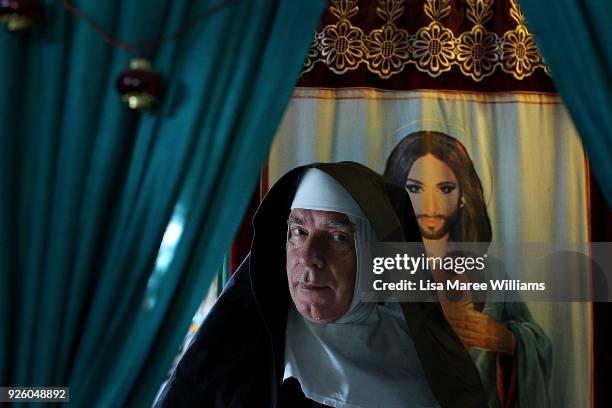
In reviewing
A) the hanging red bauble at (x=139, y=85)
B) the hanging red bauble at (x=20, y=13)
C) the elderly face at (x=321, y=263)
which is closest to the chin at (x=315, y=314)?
the elderly face at (x=321, y=263)

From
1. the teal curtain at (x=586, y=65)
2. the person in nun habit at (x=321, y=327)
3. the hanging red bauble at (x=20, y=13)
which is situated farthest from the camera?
the person in nun habit at (x=321, y=327)

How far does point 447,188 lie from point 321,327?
0.72 meters

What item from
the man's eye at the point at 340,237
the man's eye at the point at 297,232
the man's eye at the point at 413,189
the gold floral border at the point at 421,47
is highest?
the gold floral border at the point at 421,47

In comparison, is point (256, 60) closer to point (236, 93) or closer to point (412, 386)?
point (236, 93)

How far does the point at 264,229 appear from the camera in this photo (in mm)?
1646

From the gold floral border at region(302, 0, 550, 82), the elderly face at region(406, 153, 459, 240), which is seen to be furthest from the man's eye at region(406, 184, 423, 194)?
the gold floral border at region(302, 0, 550, 82)

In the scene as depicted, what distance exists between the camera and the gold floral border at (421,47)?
2141mm

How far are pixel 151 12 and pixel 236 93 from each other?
0.76ft

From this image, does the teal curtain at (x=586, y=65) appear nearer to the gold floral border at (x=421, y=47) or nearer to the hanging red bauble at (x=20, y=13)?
the gold floral border at (x=421, y=47)

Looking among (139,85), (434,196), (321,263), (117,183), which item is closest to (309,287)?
(321,263)

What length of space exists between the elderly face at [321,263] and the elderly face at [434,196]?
56 cm

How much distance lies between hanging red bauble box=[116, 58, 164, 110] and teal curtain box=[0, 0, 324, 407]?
0.05 metres

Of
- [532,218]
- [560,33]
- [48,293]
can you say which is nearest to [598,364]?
[532,218]

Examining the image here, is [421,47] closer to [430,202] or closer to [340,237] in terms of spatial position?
[430,202]
